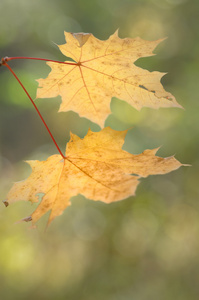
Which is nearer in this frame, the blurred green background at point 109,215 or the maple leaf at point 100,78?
the maple leaf at point 100,78

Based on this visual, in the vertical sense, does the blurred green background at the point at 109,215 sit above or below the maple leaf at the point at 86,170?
above

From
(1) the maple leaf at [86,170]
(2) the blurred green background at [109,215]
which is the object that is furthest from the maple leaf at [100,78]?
(2) the blurred green background at [109,215]

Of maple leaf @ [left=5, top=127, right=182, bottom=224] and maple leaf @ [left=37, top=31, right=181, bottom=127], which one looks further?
maple leaf @ [left=37, top=31, right=181, bottom=127]

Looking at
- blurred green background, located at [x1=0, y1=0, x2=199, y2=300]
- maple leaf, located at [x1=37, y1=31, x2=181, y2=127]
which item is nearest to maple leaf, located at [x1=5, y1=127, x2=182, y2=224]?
maple leaf, located at [x1=37, y1=31, x2=181, y2=127]

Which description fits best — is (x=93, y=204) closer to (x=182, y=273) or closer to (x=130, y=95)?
(x=182, y=273)

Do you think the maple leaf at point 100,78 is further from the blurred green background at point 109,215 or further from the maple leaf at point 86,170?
the blurred green background at point 109,215

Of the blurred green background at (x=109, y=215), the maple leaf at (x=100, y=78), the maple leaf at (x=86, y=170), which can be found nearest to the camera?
the maple leaf at (x=86, y=170)

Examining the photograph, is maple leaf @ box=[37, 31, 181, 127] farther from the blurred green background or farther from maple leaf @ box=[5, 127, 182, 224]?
the blurred green background
